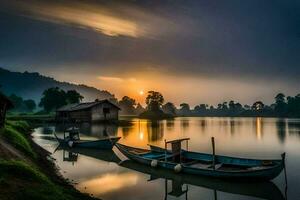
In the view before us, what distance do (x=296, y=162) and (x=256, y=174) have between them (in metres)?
9.72

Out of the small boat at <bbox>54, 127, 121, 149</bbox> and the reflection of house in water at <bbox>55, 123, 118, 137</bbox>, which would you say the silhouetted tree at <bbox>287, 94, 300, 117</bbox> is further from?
the small boat at <bbox>54, 127, 121, 149</bbox>

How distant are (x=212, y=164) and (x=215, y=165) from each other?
0.76 ft

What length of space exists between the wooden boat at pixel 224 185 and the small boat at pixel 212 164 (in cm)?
33

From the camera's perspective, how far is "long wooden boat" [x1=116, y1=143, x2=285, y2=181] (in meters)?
17.1

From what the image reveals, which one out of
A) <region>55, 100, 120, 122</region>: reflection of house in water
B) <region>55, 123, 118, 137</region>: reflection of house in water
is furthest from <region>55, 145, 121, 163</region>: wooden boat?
<region>55, 100, 120, 122</region>: reflection of house in water

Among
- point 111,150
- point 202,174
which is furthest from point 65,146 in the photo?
point 202,174

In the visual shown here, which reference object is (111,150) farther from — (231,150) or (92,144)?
(231,150)

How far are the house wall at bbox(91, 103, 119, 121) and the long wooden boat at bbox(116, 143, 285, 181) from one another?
1816 inches

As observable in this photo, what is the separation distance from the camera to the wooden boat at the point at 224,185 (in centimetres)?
1581

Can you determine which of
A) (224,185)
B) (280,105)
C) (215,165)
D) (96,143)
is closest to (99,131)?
(96,143)

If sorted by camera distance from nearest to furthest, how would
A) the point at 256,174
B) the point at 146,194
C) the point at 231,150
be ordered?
the point at 146,194, the point at 256,174, the point at 231,150

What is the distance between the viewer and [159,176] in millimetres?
19828

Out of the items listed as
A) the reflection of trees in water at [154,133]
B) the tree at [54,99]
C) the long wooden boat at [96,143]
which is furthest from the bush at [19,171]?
the tree at [54,99]

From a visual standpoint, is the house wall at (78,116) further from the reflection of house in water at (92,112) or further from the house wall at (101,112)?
the house wall at (101,112)
